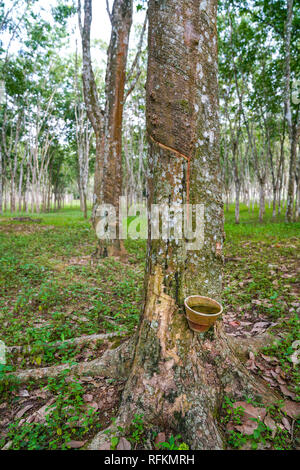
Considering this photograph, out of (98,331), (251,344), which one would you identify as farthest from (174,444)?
(98,331)

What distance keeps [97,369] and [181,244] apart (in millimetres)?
1559

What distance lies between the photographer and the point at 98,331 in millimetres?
3570

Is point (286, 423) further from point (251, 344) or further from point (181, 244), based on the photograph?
point (181, 244)

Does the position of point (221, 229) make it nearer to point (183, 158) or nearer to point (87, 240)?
point (183, 158)

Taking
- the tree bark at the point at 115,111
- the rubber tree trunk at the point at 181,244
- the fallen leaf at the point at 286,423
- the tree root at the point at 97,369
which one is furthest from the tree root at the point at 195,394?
the tree bark at the point at 115,111

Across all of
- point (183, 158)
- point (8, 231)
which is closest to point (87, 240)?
point (8, 231)

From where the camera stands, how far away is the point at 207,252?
2207 mm

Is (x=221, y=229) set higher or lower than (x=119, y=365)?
higher

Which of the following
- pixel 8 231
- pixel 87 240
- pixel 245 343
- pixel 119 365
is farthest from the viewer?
pixel 8 231

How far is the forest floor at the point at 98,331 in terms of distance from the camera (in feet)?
6.31

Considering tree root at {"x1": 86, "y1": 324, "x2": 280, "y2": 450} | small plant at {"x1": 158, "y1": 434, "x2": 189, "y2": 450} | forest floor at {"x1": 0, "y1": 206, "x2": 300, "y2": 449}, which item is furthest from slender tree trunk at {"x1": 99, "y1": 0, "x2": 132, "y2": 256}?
small plant at {"x1": 158, "y1": 434, "x2": 189, "y2": 450}

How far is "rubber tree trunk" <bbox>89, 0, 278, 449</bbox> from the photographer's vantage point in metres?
2.02

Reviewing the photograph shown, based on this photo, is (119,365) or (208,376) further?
(119,365)

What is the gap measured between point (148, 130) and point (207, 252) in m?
1.13
